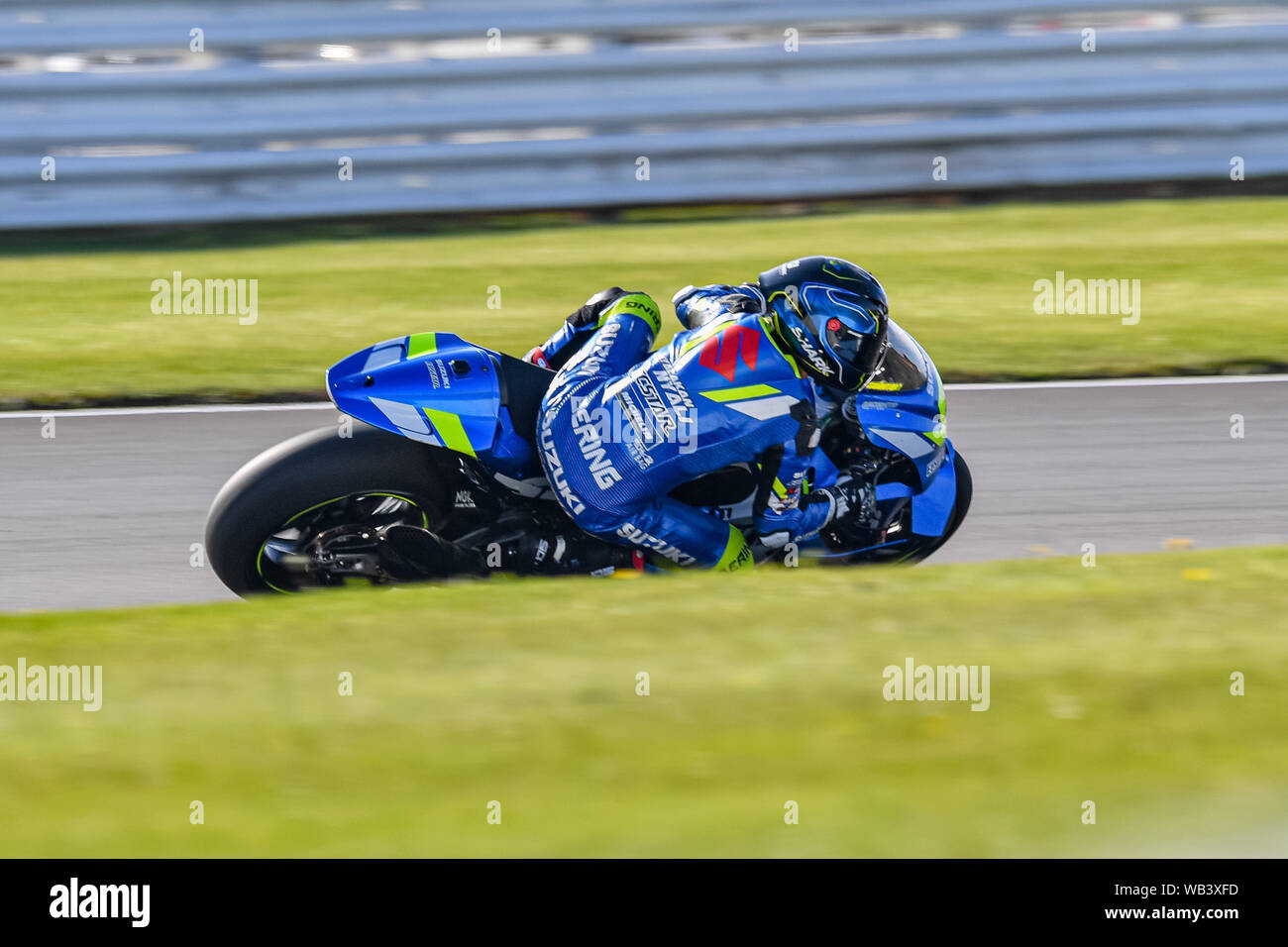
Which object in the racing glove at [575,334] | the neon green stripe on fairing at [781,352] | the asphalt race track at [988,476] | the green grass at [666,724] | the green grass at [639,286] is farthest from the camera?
the green grass at [639,286]

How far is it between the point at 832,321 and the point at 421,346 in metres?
1.43

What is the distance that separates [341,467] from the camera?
15.8ft

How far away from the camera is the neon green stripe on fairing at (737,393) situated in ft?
15.7

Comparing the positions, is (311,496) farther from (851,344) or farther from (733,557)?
(851,344)

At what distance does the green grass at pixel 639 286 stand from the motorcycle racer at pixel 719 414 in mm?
3778

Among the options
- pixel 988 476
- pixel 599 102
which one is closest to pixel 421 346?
pixel 988 476

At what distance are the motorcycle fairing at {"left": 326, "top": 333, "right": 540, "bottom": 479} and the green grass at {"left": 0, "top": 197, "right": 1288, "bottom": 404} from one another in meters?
3.41

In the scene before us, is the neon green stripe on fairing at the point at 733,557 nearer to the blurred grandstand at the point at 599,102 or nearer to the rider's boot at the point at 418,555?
the rider's boot at the point at 418,555

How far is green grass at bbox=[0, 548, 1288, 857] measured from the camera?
11.5 ft

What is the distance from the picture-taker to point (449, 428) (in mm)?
4926

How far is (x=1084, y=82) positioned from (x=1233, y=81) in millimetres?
1187

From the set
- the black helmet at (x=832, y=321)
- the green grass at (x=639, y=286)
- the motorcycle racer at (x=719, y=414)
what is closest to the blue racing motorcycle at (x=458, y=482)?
the motorcycle racer at (x=719, y=414)

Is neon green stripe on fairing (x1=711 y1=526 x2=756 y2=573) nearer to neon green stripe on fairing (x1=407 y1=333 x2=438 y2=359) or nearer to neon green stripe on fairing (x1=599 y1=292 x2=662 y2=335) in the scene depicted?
neon green stripe on fairing (x1=599 y1=292 x2=662 y2=335)

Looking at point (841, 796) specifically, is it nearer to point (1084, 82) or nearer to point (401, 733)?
point (401, 733)
